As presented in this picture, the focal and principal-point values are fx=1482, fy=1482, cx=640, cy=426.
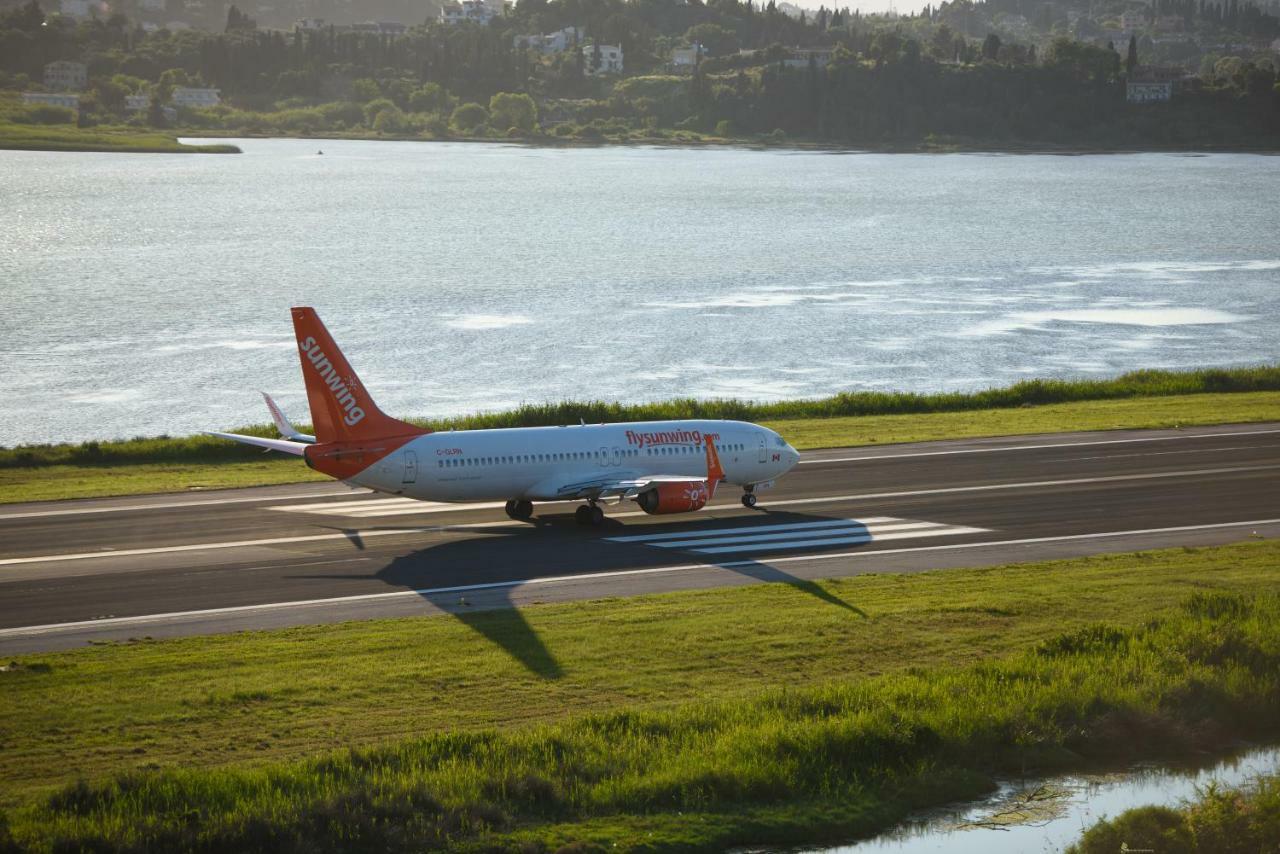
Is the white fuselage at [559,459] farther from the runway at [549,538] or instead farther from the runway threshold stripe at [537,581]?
the runway threshold stripe at [537,581]

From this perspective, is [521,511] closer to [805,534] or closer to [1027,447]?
[805,534]

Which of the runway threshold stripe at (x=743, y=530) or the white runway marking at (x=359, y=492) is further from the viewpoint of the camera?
the white runway marking at (x=359, y=492)

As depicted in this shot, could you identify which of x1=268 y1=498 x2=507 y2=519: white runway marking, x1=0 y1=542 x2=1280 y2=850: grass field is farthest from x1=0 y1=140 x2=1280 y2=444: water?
x1=0 y1=542 x2=1280 y2=850: grass field

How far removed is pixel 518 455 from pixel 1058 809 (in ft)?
96.2

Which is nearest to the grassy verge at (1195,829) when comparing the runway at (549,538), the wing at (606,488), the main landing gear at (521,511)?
the runway at (549,538)

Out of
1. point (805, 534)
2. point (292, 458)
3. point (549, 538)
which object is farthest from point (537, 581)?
point (292, 458)

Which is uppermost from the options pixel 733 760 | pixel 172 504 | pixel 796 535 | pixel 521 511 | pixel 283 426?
pixel 283 426

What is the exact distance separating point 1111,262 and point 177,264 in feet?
375

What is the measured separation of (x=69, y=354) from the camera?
393ft

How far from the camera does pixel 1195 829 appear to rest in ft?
108

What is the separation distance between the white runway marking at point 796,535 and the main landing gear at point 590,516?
1.97m

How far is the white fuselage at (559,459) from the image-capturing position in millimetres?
57562

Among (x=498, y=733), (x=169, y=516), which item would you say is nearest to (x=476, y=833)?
(x=498, y=733)

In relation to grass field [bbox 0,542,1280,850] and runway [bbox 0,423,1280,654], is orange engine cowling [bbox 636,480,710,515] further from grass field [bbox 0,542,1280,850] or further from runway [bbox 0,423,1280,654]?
grass field [bbox 0,542,1280,850]
